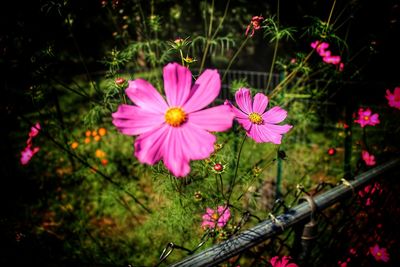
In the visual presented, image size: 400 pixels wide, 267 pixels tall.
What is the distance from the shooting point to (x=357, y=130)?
376 cm

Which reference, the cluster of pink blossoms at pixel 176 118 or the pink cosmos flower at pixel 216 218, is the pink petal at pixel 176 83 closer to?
the cluster of pink blossoms at pixel 176 118

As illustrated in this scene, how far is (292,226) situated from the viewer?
839 millimetres

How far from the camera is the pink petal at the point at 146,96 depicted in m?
0.55

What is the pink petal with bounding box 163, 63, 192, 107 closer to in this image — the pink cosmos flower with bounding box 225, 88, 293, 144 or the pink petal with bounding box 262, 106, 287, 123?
the pink cosmos flower with bounding box 225, 88, 293, 144

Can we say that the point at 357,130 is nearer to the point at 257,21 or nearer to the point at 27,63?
the point at 257,21

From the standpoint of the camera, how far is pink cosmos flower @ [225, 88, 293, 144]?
2.14 feet

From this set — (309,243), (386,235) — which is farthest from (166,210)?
(386,235)

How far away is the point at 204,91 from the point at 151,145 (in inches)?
6.1

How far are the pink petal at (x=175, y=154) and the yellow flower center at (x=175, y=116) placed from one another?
0.05 ft

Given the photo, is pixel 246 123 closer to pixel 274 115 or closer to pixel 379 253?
pixel 274 115

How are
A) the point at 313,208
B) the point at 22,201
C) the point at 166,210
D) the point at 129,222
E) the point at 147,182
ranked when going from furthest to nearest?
the point at 147,182
the point at 22,201
the point at 129,222
the point at 166,210
the point at 313,208

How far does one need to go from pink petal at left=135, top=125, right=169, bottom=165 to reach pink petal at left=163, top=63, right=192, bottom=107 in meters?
0.06

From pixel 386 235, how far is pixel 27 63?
2043mm

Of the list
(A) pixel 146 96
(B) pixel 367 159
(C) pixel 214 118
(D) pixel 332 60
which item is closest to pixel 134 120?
(A) pixel 146 96
